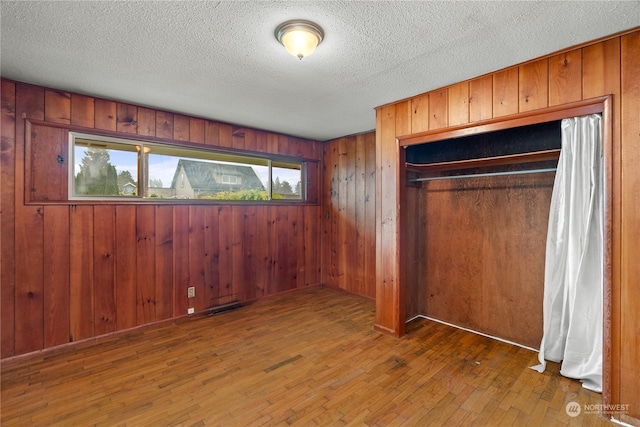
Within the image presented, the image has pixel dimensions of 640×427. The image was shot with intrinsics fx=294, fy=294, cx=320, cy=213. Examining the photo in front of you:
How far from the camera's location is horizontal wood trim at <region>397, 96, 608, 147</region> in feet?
6.53

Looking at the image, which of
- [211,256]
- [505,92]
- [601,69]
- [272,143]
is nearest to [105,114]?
[211,256]

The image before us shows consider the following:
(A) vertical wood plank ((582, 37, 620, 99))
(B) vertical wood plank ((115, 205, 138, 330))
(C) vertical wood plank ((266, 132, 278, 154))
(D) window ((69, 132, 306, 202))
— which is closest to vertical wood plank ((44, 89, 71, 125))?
(D) window ((69, 132, 306, 202))

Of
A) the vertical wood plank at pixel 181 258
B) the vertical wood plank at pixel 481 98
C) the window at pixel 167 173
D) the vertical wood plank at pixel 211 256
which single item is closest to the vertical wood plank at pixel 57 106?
the window at pixel 167 173

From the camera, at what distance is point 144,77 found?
247 centimetres

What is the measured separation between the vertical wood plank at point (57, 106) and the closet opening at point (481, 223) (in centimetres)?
321

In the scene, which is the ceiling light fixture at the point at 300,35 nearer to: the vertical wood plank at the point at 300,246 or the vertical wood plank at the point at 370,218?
the vertical wood plank at the point at 370,218

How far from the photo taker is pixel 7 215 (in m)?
2.52

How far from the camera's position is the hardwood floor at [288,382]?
6.23 ft

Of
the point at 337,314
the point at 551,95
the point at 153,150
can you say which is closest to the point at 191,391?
the point at 337,314

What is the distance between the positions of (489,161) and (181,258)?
3.47 meters

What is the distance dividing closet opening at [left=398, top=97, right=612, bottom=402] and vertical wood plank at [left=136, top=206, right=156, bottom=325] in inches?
107

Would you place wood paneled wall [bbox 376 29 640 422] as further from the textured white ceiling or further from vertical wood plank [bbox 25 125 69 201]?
vertical wood plank [bbox 25 125 69 201]

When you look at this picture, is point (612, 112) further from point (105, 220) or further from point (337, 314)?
point (105, 220)

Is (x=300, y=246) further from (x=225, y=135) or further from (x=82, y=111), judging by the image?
(x=82, y=111)
